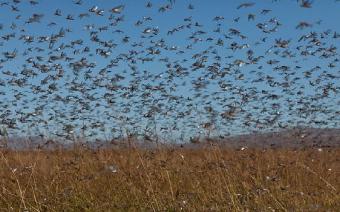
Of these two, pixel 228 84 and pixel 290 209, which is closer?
pixel 290 209

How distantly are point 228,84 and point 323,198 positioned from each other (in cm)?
656

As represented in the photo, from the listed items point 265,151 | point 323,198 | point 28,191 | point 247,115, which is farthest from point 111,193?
point 265,151

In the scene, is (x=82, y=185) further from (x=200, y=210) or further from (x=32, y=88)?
(x=32, y=88)

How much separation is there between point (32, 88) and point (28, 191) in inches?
217

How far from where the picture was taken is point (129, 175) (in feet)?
28.9

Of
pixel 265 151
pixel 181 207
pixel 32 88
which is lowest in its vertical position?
pixel 265 151

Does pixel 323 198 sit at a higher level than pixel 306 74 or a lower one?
lower

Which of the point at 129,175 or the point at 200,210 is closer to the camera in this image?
the point at 200,210

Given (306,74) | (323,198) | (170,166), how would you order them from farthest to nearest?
(306,74) < (170,166) < (323,198)

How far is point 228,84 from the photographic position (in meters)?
13.3

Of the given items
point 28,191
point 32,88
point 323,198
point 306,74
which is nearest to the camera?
point 323,198

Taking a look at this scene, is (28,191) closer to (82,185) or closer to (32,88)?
(82,185)

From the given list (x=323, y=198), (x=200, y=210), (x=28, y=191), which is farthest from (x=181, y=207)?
(x=28, y=191)

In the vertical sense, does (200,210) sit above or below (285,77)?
below
